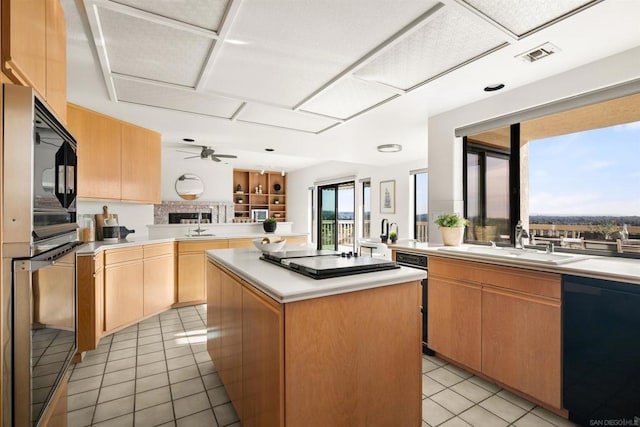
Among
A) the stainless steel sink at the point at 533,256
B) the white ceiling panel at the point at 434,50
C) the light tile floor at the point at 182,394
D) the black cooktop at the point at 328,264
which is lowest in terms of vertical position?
the light tile floor at the point at 182,394

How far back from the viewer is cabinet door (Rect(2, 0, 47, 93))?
876 mm

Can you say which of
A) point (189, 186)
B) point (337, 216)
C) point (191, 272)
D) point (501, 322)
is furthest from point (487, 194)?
point (189, 186)

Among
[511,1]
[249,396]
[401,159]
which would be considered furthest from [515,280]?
[401,159]

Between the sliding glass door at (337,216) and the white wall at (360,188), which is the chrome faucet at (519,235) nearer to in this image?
the white wall at (360,188)

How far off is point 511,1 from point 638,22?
89 centimetres

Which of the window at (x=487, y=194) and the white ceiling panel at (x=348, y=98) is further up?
the white ceiling panel at (x=348, y=98)

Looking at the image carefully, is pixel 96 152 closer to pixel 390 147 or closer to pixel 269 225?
pixel 269 225

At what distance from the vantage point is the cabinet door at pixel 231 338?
5.44 ft

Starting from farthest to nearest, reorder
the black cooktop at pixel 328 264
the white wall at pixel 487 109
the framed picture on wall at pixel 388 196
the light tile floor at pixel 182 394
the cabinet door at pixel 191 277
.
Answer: the framed picture on wall at pixel 388 196 → the cabinet door at pixel 191 277 → the white wall at pixel 487 109 → the light tile floor at pixel 182 394 → the black cooktop at pixel 328 264

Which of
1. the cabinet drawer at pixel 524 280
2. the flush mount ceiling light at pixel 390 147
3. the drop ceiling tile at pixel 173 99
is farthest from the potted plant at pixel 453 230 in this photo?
the drop ceiling tile at pixel 173 99

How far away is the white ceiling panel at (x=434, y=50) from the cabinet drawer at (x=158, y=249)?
2988 mm

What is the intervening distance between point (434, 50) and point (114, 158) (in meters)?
3.57

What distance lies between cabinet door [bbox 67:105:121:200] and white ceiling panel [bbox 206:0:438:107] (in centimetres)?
168

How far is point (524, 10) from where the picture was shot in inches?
62.9
